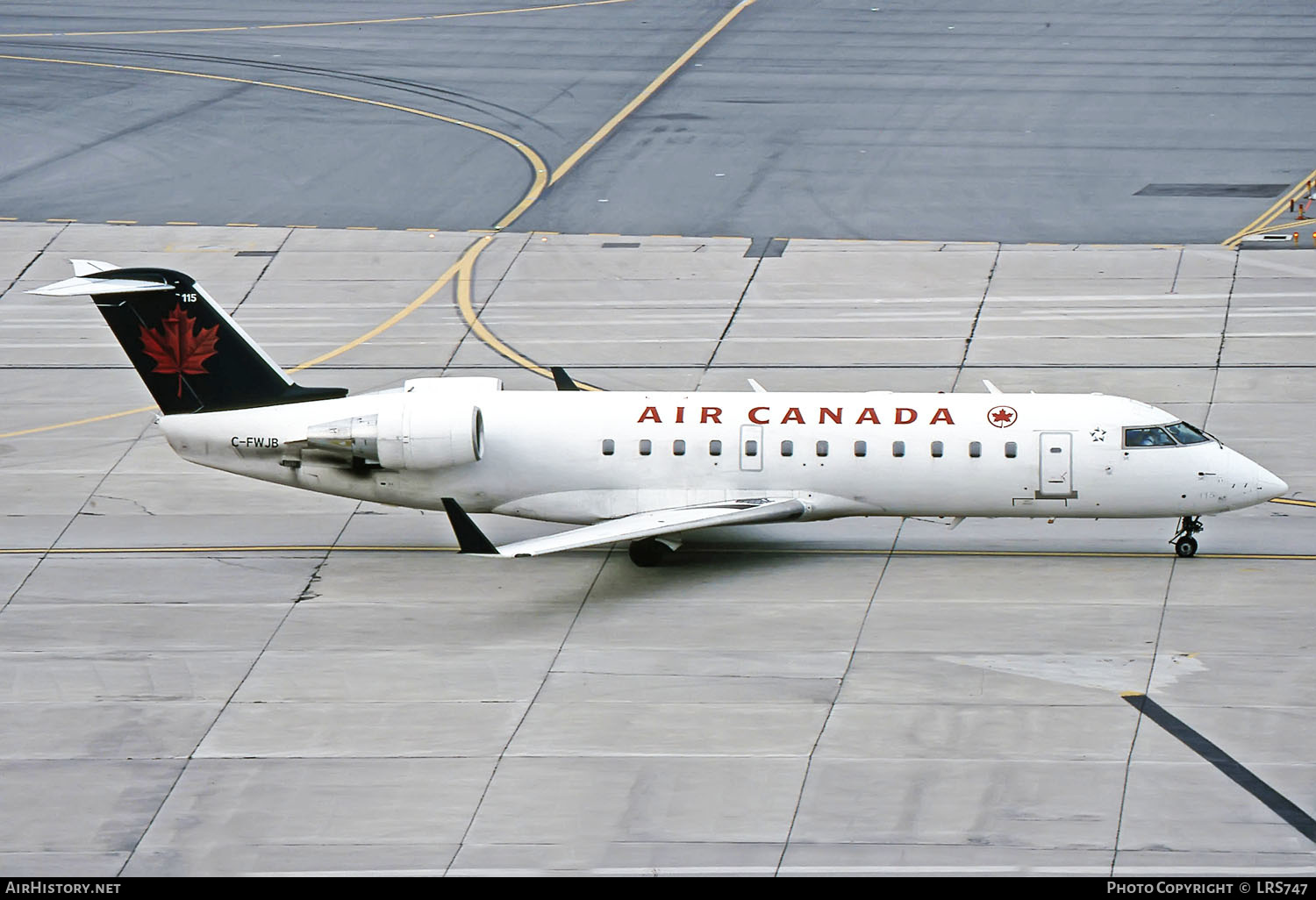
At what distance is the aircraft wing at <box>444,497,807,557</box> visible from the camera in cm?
3541

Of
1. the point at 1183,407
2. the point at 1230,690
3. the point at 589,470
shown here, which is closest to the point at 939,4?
the point at 1183,407

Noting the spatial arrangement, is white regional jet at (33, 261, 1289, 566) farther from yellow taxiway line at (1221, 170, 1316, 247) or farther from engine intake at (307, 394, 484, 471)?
yellow taxiway line at (1221, 170, 1316, 247)

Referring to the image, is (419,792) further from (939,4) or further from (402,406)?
(939,4)

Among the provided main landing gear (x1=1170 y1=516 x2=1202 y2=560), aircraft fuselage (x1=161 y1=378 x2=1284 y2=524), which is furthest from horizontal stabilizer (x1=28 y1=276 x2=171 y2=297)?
main landing gear (x1=1170 y1=516 x2=1202 y2=560)

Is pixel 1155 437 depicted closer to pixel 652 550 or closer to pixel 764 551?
pixel 764 551

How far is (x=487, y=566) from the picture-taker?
38188 mm

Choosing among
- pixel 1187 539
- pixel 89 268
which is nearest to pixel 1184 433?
pixel 1187 539

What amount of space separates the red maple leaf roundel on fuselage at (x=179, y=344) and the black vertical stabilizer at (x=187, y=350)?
17mm

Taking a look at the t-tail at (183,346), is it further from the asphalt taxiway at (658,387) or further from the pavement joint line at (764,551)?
the asphalt taxiway at (658,387)

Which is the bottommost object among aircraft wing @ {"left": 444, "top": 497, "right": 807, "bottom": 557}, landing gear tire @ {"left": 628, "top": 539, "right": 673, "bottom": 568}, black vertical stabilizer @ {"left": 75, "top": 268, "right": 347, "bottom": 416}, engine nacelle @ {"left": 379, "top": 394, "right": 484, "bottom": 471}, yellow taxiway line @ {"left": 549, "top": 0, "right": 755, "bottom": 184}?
yellow taxiway line @ {"left": 549, "top": 0, "right": 755, "bottom": 184}

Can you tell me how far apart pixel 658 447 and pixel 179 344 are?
941 centimetres

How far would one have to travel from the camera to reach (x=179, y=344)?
38125mm

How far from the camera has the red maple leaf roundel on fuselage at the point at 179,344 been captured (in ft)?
125

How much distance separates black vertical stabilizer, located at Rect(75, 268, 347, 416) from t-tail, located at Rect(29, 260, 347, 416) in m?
0.02
